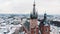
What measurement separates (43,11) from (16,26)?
754 millimetres

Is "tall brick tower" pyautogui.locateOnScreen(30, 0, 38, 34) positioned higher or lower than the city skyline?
lower

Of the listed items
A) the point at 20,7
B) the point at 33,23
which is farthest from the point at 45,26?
the point at 20,7

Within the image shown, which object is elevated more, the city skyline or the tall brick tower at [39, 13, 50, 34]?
the city skyline

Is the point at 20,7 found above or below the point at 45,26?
above

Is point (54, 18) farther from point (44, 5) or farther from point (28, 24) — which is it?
point (28, 24)

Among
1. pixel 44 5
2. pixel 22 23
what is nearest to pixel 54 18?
pixel 44 5

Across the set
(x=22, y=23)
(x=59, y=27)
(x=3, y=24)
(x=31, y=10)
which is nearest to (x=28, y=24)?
(x=22, y=23)

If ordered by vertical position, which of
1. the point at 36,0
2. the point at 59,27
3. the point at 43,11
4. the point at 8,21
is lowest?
the point at 59,27

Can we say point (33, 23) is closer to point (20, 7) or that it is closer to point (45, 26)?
point (45, 26)

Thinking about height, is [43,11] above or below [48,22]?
above

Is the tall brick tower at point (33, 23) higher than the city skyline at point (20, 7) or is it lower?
lower

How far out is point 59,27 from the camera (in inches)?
118

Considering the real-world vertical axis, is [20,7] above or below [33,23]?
above

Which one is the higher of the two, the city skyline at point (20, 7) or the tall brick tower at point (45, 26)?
the city skyline at point (20, 7)
